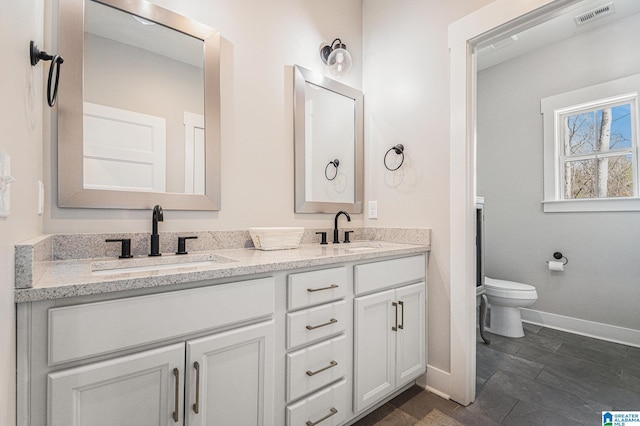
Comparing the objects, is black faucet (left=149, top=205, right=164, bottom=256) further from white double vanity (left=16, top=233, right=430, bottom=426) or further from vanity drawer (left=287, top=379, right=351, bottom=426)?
vanity drawer (left=287, top=379, right=351, bottom=426)

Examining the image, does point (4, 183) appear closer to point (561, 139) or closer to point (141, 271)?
point (141, 271)

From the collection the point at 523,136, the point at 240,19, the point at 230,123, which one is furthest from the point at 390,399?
the point at 523,136

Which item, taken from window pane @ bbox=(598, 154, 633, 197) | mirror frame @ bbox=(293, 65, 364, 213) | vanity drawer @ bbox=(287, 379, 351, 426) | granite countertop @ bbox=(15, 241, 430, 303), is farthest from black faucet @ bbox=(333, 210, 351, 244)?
window pane @ bbox=(598, 154, 633, 197)

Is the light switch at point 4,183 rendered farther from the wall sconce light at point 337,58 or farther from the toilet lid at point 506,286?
the toilet lid at point 506,286

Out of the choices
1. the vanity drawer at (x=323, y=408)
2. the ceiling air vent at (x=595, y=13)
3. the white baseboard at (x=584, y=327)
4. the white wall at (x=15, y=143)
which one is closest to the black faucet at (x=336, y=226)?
the vanity drawer at (x=323, y=408)

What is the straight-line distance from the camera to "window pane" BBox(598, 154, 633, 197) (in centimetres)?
262

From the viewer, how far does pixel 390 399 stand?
5.77ft

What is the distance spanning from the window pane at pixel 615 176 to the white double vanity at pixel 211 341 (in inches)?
97.6

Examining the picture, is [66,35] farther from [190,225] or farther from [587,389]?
[587,389]

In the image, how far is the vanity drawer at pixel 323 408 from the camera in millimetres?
1233

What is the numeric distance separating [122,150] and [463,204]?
5.91ft

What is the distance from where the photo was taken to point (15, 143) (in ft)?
2.55

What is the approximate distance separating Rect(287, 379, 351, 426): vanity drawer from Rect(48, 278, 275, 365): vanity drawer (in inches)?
17.7

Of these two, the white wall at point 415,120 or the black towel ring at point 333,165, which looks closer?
the white wall at point 415,120
